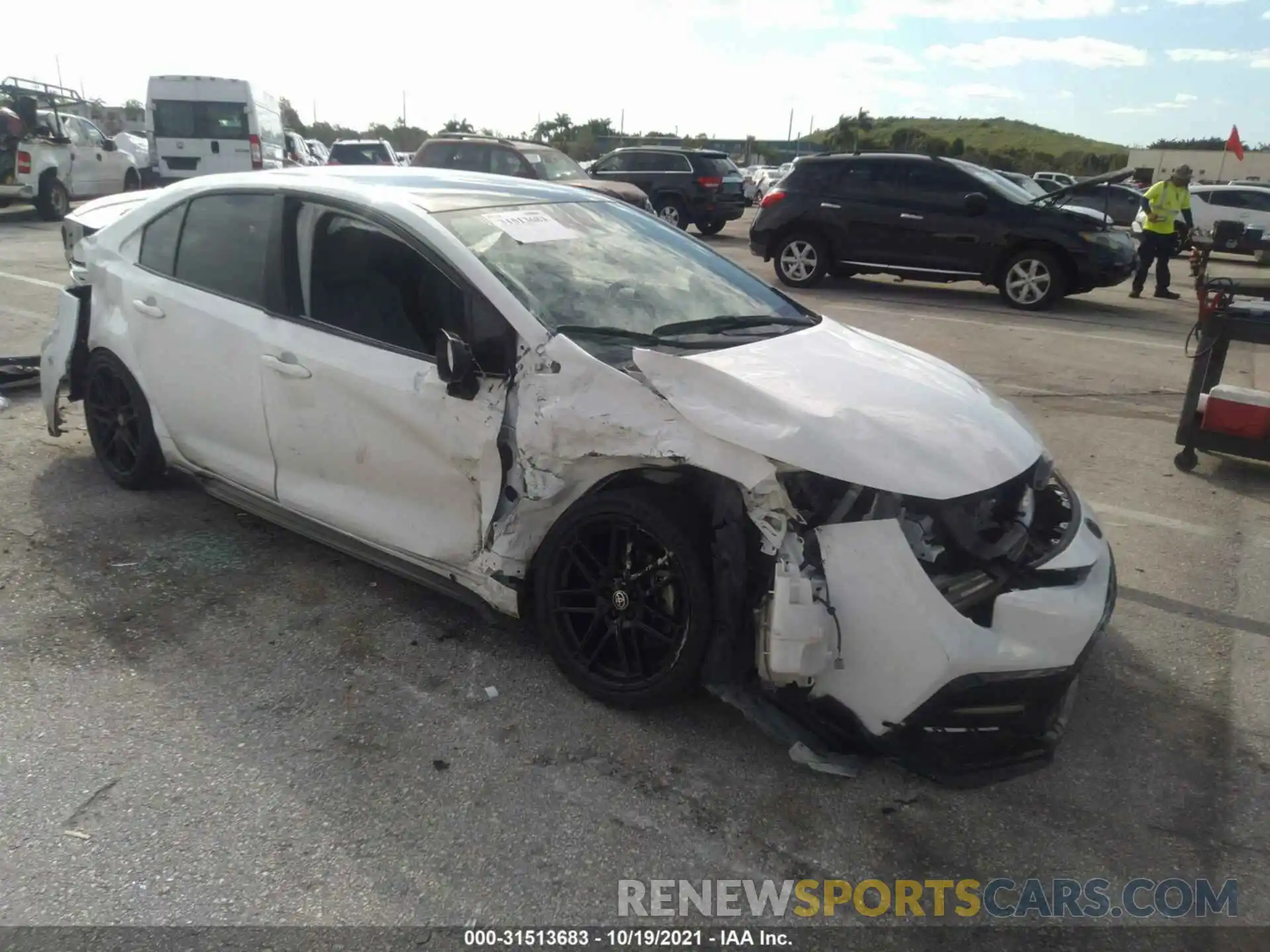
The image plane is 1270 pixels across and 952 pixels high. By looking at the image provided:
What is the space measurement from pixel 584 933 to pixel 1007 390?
20.7ft

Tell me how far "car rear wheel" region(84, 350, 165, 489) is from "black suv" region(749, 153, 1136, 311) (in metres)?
9.81

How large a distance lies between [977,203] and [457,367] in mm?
10108

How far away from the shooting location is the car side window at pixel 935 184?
11938mm

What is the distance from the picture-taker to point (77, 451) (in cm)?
531

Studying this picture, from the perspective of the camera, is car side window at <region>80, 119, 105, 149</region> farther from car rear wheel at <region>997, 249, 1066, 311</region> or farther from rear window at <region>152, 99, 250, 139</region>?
car rear wheel at <region>997, 249, 1066, 311</region>

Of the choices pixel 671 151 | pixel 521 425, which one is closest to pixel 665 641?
pixel 521 425

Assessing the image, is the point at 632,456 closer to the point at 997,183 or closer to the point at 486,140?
the point at 997,183

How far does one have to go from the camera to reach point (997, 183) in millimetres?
12031

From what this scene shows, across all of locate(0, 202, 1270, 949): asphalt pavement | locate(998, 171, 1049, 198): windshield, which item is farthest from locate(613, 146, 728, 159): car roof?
locate(0, 202, 1270, 949): asphalt pavement

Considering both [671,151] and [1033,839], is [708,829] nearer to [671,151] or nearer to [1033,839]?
[1033,839]

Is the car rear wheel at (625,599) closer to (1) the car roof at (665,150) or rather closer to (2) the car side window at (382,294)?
(2) the car side window at (382,294)

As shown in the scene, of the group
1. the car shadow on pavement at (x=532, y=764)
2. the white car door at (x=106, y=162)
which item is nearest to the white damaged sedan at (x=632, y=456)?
the car shadow on pavement at (x=532, y=764)

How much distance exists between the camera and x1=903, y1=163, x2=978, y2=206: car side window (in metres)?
11.9

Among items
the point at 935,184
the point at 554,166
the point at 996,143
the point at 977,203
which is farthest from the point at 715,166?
the point at 996,143
